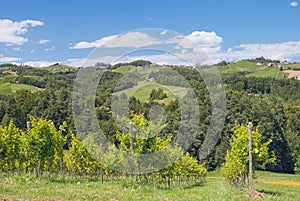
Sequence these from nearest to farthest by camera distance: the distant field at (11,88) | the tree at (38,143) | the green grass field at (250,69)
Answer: the tree at (38,143), the distant field at (11,88), the green grass field at (250,69)

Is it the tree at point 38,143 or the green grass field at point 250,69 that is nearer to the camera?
the tree at point 38,143

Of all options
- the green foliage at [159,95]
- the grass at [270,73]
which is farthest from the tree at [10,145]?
the grass at [270,73]

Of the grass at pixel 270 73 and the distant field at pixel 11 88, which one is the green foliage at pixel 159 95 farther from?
the grass at pixel 270 73

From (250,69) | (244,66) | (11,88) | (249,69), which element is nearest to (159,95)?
(11,88)

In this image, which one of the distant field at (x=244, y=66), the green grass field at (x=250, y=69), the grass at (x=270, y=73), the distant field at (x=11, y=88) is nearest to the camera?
the distant field at (x=11, y=88)

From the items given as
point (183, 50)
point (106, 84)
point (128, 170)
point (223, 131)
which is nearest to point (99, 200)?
point (128, 170)

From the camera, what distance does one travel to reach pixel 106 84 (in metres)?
25.0

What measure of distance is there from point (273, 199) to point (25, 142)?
1242 cm

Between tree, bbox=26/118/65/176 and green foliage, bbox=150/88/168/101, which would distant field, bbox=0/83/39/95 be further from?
tree, bbox=26/118/65/176

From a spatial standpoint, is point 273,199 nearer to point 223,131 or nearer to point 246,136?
point 246,136

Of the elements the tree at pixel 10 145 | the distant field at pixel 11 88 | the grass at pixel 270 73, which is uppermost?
the grass at pixel 270 73

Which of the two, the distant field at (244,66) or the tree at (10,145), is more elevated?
the distant field at (244,66)

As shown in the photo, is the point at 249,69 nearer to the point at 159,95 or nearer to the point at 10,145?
the point at 159,95

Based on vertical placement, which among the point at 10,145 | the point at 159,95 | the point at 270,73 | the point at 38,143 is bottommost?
the point at 10,145
